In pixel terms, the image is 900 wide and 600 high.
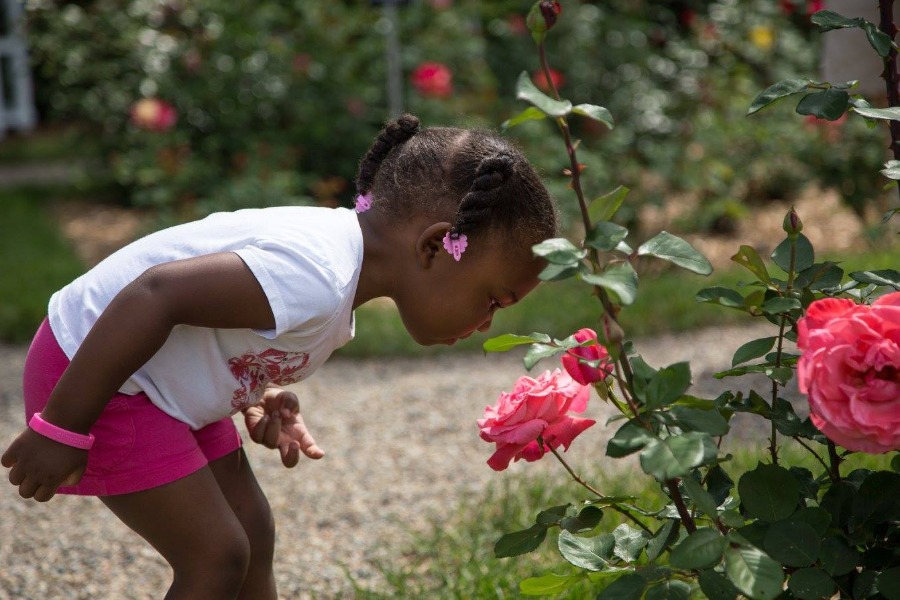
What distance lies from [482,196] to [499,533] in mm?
1023

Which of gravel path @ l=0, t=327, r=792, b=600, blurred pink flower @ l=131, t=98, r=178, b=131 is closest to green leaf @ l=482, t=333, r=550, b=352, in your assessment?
gravel path @ l=0, t=327, r=792, b=600

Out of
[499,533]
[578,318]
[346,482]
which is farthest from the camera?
[578,318]

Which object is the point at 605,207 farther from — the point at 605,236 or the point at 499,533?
the point at 499,533

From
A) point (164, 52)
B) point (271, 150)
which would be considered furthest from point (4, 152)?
point (271, 150)

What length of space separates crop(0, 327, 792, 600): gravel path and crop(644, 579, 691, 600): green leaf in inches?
44.9

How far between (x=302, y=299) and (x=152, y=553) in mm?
1243

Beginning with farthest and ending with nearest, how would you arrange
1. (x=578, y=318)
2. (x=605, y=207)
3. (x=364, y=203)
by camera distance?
1. (x=578, y=318)
2. (x=364, y=203)
3. (x=605, y=207)

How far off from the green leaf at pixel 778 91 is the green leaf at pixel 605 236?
297 mm

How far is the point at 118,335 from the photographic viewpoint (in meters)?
1.47

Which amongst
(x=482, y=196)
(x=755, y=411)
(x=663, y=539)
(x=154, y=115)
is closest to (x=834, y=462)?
(x=755, y=411)

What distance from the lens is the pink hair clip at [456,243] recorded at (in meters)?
1.70

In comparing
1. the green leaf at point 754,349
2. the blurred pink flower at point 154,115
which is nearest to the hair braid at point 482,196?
the green leaf at point 754,349

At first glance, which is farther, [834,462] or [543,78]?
[543,78]

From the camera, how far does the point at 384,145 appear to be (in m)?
1.90
